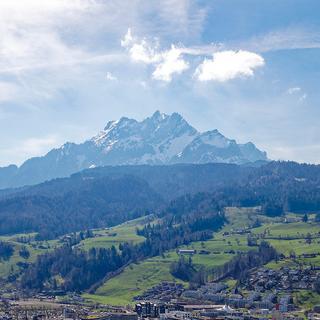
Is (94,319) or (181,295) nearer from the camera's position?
(94,319)

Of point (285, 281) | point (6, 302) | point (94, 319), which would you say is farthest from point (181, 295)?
point (94, 319)

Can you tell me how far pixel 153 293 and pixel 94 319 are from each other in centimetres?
5808

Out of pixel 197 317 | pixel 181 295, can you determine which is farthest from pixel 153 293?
pixel 197 317

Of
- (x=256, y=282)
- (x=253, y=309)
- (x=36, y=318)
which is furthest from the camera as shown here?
(x=256, y=282)

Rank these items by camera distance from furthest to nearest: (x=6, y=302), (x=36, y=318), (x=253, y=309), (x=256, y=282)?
(x=256, y=282) < (x=6, y=302) < (x=253, y=309) < (x=36, y=318)

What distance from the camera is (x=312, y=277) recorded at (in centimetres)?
18762

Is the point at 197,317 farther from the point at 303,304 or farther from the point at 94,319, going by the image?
the point at 303,304

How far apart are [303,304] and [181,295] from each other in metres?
35.8

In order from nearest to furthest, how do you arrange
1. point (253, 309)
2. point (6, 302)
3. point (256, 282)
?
1. point (253, 309)
2. point (6, 302)
3. point (256, 282)

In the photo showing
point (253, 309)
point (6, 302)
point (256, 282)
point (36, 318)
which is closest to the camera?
point (36, 318)

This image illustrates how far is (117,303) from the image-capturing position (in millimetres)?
186000

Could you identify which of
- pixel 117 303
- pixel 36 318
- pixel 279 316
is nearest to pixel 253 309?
pixel 279 316

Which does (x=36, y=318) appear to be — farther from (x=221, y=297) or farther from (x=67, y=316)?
(x=221, y=297)

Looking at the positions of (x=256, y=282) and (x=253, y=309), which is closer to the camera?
(x=253, y=309)
